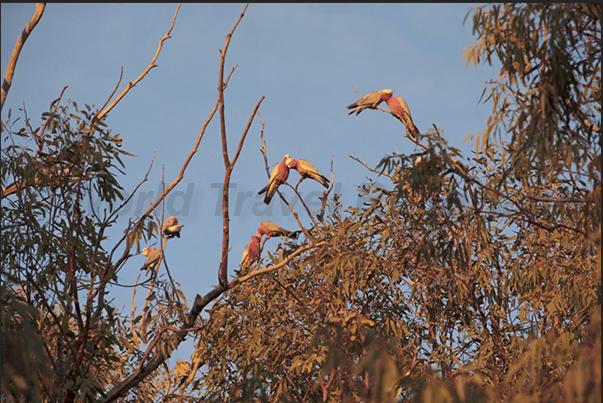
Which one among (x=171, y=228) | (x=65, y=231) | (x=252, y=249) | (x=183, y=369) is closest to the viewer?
(x=65, y=231)

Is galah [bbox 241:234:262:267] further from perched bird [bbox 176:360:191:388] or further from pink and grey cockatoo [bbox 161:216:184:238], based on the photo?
perched bird [bbox 176:360:191:388]

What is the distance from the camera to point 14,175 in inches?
175

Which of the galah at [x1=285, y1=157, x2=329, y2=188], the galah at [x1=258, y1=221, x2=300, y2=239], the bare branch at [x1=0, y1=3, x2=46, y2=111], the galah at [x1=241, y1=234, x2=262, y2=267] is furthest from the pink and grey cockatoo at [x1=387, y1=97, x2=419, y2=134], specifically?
the bare branch at [x1=0, y1=3, x2=46, y2=111]

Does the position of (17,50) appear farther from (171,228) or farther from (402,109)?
(402,109)

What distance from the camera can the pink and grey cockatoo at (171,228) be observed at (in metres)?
7.02

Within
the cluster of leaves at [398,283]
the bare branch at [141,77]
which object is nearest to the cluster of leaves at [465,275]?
the cluster of leaves at [398,283]

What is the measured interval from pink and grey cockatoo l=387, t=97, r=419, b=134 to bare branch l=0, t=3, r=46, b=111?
364 cm

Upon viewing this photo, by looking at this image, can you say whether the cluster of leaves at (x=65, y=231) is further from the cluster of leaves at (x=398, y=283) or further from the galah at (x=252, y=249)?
the galah at (x=252, y=249)

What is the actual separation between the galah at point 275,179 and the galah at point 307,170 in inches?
3.9

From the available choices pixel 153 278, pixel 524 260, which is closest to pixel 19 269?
pixel 153 278

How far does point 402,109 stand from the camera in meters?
6.54

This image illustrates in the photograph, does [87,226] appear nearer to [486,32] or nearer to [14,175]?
[14,175]

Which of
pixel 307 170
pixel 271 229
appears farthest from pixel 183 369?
pixel 307 170

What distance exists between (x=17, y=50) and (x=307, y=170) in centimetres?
300
